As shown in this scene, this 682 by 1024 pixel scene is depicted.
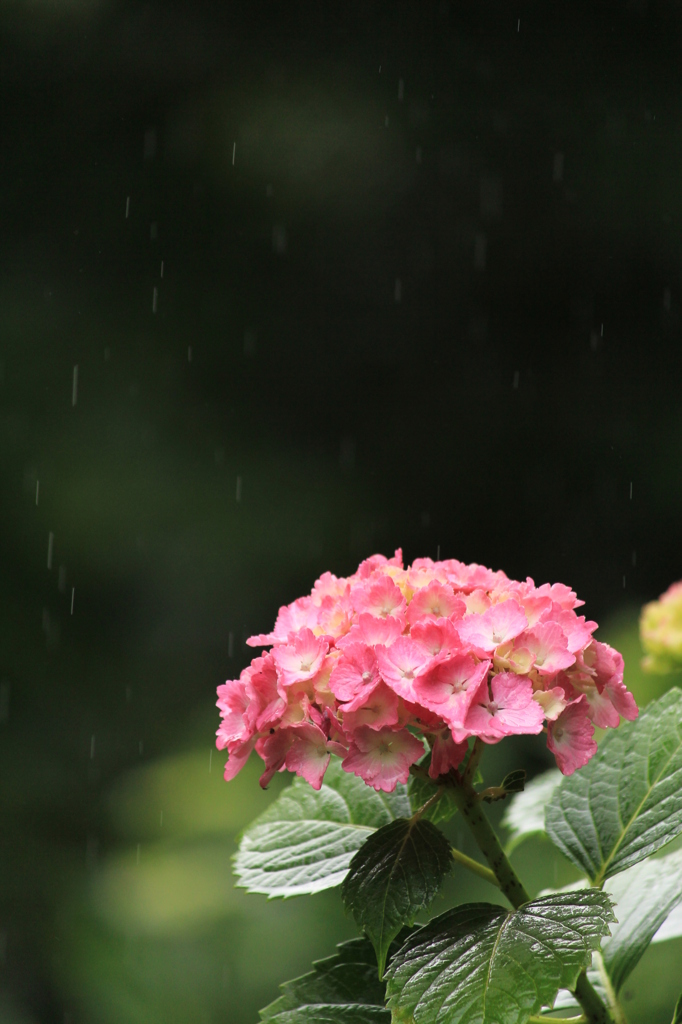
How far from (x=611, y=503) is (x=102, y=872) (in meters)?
2.16

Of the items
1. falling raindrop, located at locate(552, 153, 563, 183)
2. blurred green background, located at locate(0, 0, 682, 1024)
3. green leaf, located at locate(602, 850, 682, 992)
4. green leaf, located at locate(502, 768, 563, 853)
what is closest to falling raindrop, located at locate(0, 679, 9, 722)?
blurred green background, located at locate(0, 0, 682, 1024)

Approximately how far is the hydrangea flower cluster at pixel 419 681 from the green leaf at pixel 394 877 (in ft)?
0.16

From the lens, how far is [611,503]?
151 inches

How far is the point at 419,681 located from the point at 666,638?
65cm

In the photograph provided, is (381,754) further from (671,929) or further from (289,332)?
(289,332)

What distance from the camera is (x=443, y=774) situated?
0.54 m

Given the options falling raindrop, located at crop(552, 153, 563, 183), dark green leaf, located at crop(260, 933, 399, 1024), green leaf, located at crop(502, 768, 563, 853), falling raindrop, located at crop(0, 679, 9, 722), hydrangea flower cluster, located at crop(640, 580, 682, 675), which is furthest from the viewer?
falling raindrop, located at crop(552, 153, 563, 183)

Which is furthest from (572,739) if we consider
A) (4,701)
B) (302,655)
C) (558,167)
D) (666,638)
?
(558,167)

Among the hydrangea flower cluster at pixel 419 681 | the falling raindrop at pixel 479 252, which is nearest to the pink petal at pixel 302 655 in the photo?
the hydrangea flower cluster at pixel 419 681

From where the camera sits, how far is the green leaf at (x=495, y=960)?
1.57 ft

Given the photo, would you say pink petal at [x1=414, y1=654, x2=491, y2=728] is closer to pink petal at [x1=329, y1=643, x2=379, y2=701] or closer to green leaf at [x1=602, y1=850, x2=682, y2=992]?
pink petal at [x1=329, y1=643, x2=379, y2=701]

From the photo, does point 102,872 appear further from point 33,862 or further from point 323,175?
point 323,175

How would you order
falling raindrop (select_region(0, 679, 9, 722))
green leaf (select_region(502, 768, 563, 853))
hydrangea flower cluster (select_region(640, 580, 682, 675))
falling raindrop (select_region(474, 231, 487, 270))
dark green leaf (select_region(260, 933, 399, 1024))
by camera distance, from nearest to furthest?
dark green leaf (select_region(260, 933, 399, 1024))
green leaf (select_region(502, 768, 563, 853))
hydrangea flower cluster (select_region(640, 580, 682, 675))
falling raindrop (select_region(0, 679, 9, 722))
falling raindrop (select_region(474, 231, 487, 270))

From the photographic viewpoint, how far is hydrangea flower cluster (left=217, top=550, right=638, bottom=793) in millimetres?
490
